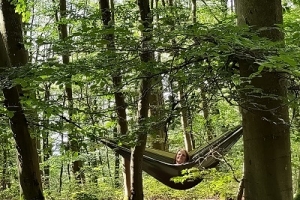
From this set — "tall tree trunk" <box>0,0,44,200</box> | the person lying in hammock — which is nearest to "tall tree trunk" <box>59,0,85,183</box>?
"tall tree trunk" <box>0,0,44,200</box>

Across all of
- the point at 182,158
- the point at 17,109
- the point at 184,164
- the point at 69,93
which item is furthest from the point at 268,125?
the point at 69,93

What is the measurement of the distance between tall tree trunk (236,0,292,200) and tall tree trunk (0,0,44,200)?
105cm

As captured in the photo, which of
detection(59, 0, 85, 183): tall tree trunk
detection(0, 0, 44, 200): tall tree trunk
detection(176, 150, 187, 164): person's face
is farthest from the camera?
detection(176, 150, 187, 164): person's face

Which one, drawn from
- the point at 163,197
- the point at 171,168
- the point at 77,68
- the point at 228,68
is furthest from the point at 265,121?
the point at 163,197

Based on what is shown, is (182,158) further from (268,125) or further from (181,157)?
(268,125)

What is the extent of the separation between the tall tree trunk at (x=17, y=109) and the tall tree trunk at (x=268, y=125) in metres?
1.05

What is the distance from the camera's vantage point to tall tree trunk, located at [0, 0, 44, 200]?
5.59ft

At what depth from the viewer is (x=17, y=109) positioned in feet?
5.59

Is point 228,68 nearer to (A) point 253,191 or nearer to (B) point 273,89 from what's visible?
(B) point 273,89

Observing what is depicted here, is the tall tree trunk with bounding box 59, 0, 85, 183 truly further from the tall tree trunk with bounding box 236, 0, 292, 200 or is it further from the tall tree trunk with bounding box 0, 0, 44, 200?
the tall tree trunk with bounding box 236, 0, 292, 200

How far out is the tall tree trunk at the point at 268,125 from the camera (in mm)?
1500

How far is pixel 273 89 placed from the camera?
4.97 ft

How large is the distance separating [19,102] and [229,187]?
4.01 m

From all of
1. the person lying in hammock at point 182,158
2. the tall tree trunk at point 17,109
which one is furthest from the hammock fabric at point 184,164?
the tall tree trunk at point 17,109
